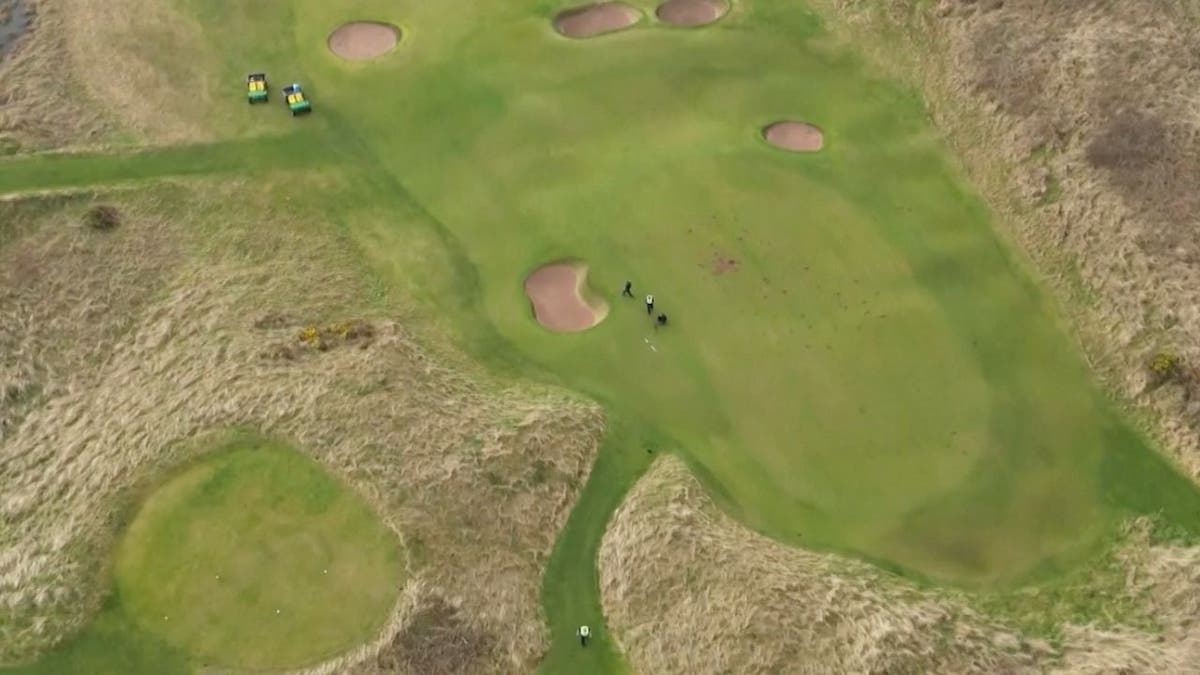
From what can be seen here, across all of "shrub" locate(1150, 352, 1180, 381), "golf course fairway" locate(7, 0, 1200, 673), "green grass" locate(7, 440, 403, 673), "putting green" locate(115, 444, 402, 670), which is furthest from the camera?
"shrub" locate(1150, 352, 1180, 381)

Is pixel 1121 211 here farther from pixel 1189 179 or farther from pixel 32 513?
pixel 32 513

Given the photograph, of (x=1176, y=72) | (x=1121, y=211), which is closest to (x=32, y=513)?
(x=1121, y=211)

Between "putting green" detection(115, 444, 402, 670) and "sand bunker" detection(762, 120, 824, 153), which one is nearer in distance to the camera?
"putting green" detection(115, 444, 402, 670)

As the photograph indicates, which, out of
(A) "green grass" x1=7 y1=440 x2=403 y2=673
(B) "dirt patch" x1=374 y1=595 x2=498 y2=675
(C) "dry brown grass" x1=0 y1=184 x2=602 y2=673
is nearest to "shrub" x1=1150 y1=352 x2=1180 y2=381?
(C) "dry brown grass" x1=0 y1=184 x2=602 y2=673

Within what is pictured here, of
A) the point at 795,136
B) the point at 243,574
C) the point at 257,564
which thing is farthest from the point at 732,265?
the point at 243,574

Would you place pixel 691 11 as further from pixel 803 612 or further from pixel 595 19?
pixel 803 612

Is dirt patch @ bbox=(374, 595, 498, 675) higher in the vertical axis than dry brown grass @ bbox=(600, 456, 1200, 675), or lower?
lower

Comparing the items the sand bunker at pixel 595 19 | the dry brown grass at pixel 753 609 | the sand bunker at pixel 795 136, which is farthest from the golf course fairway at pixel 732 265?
the dry brown grass at pixel 753 609

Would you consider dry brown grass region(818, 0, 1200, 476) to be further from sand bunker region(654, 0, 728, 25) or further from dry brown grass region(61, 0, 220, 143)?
dry brown grass region(61, 0, 220, 143)
